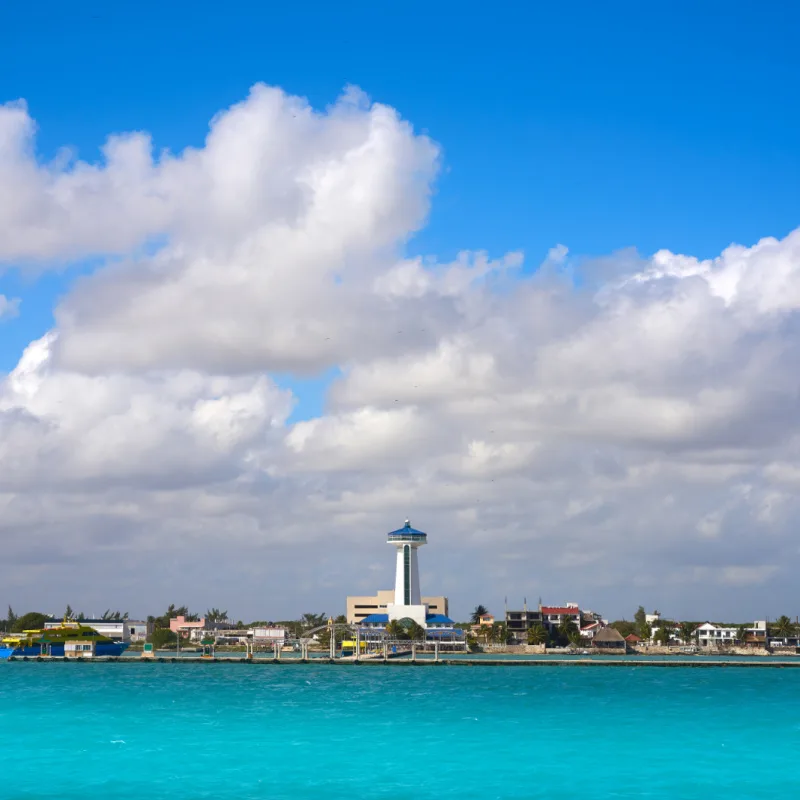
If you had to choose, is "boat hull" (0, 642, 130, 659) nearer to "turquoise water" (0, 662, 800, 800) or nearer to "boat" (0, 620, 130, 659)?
"boat" (0, 620, 130, 659)

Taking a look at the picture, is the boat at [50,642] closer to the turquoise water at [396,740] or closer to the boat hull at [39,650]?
the boat hull at [39,650]

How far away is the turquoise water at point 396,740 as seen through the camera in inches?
1973

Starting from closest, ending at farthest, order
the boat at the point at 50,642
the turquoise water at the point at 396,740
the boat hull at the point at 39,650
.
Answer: the turquoise water at the point at 396,740, the boat at the point at 50,642, the boat hull at the point at 39,650

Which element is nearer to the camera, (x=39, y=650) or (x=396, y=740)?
(x=396, y=740)

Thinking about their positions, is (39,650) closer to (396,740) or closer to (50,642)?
(50,642)

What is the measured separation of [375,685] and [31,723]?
53.2m

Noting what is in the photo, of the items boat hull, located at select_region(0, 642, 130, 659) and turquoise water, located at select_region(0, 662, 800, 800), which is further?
boat hull, located at select_region(0, 642, 130, 659)

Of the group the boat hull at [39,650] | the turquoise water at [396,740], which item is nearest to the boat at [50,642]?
the boat hull at [39,650]

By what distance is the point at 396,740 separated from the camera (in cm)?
6744

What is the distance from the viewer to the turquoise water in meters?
A: 50.1

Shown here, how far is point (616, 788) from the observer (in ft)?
163

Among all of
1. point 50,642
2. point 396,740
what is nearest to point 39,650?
point 50,642

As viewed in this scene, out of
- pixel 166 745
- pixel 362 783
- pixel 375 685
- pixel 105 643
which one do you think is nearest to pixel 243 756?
pixel 166 745

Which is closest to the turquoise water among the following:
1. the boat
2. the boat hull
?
the boat
